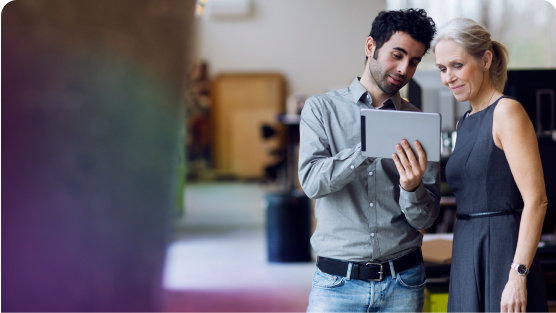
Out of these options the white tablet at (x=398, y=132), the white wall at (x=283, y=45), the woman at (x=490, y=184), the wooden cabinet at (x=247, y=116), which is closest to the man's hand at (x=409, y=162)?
the white tablet at (x=398, y=132)

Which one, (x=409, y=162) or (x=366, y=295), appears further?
(x=366, y=295)

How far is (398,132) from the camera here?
1.57m

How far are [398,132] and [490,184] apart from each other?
0.91ft

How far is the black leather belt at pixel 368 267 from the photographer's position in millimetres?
1695

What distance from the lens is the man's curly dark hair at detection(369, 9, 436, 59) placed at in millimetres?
1688

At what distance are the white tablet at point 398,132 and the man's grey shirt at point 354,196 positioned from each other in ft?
0.35

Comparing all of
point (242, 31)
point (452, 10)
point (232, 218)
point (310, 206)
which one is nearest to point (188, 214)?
point (232, 218)

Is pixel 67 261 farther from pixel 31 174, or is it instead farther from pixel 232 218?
pixel 232 218

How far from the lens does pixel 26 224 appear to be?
1.47m

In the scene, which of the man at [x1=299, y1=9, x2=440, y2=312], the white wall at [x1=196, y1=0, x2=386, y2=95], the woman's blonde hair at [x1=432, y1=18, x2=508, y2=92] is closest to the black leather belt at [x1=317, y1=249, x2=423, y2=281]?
the man at [x1=299, y1=9, x2=440, y2=312]

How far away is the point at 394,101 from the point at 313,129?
254 millimetres

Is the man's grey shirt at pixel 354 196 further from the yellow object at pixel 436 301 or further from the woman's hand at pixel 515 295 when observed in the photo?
the yellow object at pixel 436 301

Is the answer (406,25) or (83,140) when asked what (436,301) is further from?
(83,140)

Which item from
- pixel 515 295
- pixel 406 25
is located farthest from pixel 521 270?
pixel 406 25
